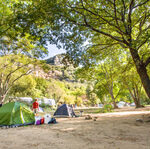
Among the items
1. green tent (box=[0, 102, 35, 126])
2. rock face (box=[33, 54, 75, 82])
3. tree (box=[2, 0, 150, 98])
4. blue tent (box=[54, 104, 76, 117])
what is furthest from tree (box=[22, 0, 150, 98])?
blue tent (box=[54, 104, 76, 117])

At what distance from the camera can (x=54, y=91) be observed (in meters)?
44.4

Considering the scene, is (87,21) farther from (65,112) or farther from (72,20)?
(65,112)

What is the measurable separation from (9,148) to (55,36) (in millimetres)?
5483

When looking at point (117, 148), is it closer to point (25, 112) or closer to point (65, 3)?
point (25, 112)

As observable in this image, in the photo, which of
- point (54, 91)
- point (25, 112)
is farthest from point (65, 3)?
point (54, 91)

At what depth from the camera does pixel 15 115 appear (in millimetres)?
7516

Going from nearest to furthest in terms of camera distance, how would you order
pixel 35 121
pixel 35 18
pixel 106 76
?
1. pixel 35 18
2. pixel 35 121
3. pixel 106 76

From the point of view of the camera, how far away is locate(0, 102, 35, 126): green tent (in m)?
7.24

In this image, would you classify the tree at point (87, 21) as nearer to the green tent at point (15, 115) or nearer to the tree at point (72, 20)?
the tree at point (72, 20)

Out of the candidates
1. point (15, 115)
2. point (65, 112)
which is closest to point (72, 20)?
point (15, 115)

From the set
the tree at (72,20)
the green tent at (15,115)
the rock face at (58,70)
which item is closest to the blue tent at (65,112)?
the rock face at (58,70)

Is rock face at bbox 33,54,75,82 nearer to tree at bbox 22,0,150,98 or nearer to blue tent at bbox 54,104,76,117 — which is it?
tree at bbox 22,0,150,98

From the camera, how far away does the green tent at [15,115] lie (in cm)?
724

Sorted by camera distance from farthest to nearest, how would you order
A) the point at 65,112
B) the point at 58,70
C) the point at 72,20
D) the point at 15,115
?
the point at 65,112
the point at 58,70
the point at 15,115
the point at 72,20
